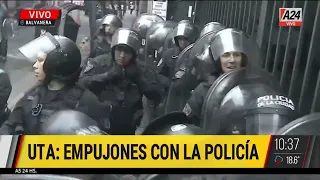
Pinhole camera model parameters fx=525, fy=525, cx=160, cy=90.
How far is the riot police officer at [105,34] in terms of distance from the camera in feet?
7.41

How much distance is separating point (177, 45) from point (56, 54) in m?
0.52

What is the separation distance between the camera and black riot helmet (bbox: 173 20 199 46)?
2289 millimetres

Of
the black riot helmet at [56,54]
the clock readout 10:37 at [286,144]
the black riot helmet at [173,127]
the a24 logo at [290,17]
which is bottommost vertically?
the clock readout 10:37 at [286,144]

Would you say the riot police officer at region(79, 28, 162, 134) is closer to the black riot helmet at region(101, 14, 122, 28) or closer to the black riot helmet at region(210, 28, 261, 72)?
the black riot helmet at region(101, 14, 122, 28)

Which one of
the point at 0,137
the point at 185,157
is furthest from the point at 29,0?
the point at 185,157

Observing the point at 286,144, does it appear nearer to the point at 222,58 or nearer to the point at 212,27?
the point at 222,58

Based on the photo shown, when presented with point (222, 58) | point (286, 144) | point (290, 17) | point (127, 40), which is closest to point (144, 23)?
point (127, 40)

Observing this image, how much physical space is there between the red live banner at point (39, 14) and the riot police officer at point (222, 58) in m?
0.63

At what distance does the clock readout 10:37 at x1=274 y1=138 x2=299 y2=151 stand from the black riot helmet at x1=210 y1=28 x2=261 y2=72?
353 mm

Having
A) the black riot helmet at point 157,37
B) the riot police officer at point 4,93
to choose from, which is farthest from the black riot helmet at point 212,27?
the riot police officer at point 4,93

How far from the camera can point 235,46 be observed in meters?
2.24

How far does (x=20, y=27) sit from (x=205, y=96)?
2.73 feet

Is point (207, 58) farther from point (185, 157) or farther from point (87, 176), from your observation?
point (87, 176)

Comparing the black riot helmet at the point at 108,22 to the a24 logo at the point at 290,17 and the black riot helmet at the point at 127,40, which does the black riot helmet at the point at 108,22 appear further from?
the a24 logo at the point at 290,17
